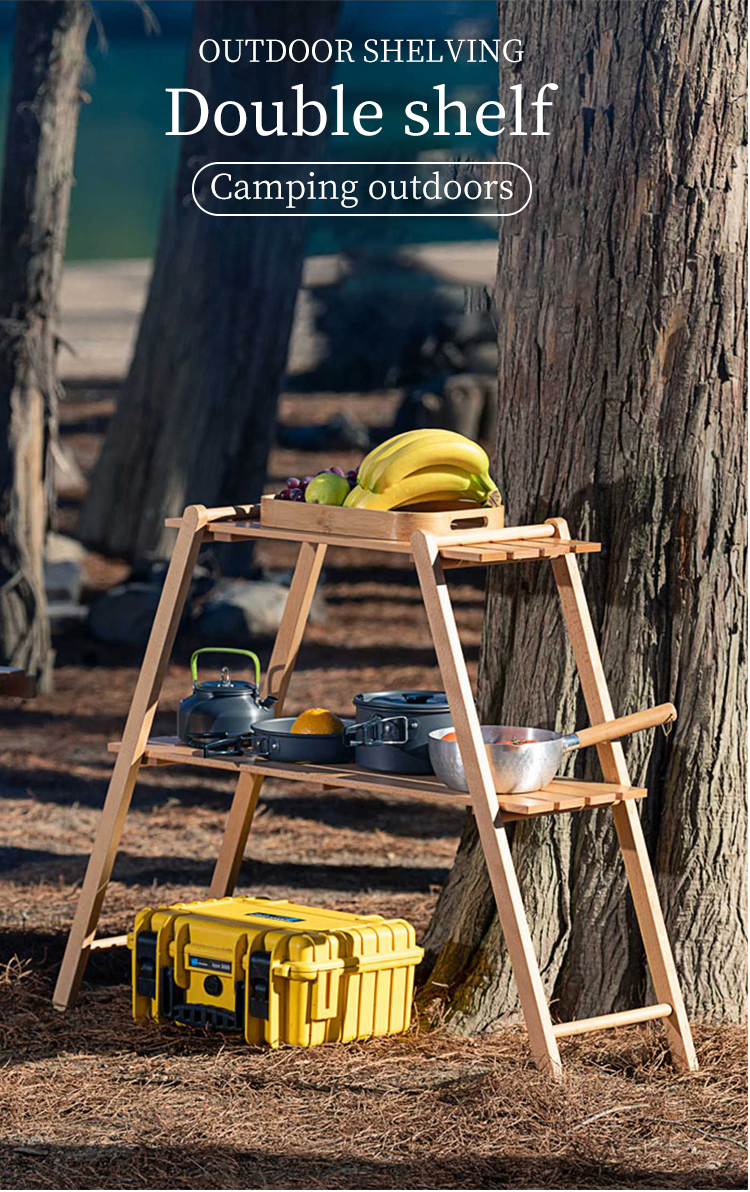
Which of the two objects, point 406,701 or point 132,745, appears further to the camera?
point 132,745

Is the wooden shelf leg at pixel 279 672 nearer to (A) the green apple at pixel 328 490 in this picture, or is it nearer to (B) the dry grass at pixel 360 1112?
(A) the green apple at pixel 328 490

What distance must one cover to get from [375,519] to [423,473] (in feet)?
0.72

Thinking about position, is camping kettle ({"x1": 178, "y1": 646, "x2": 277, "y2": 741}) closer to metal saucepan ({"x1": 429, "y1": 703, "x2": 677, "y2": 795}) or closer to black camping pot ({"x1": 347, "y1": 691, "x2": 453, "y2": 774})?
black camping pot ({"x1": 347, "y1": 691, "x2": 453, "y2": 774})

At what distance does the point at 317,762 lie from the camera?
429cm

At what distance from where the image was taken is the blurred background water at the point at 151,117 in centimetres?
1655

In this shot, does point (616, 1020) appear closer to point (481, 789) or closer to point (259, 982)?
point (481, 789)

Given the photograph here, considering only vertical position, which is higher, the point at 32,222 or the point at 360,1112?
the point at 32,222

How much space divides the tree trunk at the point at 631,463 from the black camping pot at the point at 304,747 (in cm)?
53

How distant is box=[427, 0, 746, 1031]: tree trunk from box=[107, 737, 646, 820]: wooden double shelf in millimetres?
335

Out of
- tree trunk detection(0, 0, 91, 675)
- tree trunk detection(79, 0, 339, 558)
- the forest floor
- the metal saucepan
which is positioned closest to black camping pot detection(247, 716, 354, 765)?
the metal saucepan

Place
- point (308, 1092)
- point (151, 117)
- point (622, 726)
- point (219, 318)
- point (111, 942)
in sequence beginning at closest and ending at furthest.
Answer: point (308, 1092), point (622, 726), point (111, 942), point (219, 318), point (151, 117)

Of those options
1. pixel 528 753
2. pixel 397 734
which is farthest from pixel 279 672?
pixel 528 753

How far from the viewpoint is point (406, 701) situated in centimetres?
430

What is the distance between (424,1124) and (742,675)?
57.8 inches
